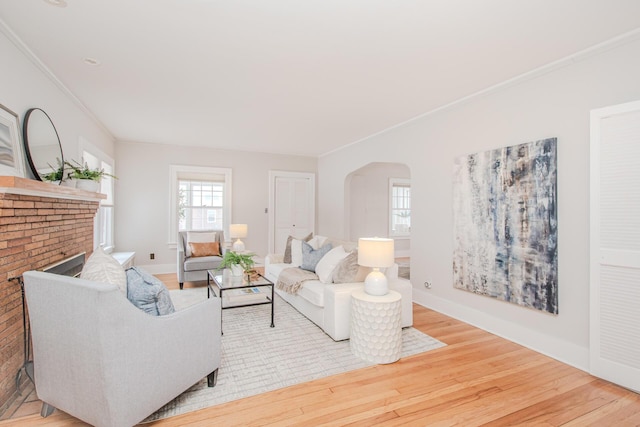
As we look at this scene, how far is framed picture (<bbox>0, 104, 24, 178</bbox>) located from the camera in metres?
2.24

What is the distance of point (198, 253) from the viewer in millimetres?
5184

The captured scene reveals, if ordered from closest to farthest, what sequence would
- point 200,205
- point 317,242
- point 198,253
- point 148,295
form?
point 148,295
point 317,242
point 198,253
point 200,205

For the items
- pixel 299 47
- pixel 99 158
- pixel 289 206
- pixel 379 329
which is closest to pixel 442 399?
pixel 379 329

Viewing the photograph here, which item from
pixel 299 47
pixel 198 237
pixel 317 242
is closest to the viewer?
pixel 299 47

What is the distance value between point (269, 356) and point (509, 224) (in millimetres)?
2555

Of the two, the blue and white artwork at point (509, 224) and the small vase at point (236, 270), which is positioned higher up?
the blue and white artwork at point (509, 224)

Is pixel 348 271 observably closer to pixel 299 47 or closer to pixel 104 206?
pixel 299 47

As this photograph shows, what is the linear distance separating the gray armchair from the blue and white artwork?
293cm

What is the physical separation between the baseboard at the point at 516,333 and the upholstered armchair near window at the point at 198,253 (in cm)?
330

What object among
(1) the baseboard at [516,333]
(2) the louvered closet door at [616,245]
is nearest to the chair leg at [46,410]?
(1) the baseboard at [516,333]

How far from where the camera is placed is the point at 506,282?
10.2 feet

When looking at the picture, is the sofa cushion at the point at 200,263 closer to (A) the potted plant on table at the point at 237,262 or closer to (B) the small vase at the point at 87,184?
(A) the potted plant on table at the point at 237,262

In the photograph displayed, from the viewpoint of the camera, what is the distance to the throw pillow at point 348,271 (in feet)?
10.7

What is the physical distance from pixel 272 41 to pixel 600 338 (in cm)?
336
